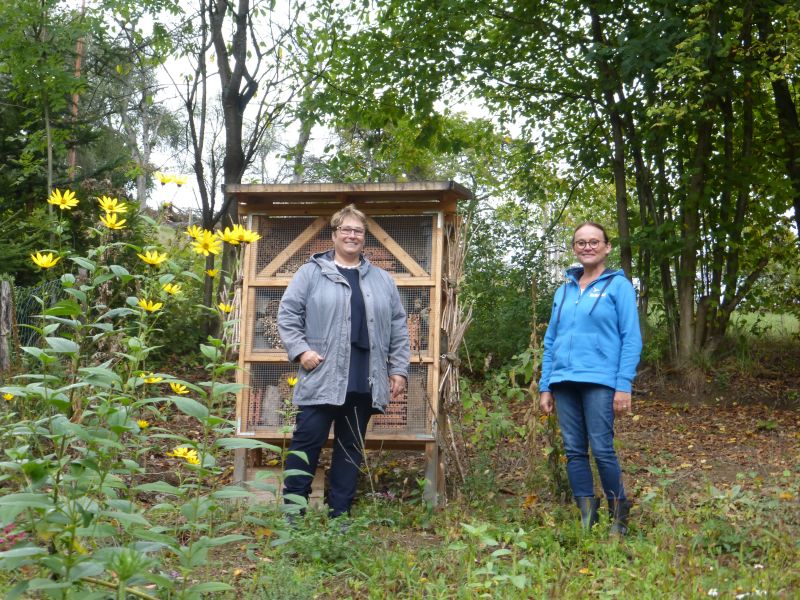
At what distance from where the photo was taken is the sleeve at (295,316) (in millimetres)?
4875

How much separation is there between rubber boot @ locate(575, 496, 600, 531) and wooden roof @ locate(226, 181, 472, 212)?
203 cm

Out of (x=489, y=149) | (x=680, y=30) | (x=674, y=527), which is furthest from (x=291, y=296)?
(x=489, y=149)

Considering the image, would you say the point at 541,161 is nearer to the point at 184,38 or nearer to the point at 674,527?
the point at 184,38

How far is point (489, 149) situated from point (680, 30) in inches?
190

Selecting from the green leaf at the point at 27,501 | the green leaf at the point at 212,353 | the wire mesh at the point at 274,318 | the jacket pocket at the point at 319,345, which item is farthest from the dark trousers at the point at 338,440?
the green leaf at the point at 27,501

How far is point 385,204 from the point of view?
19.2 feet

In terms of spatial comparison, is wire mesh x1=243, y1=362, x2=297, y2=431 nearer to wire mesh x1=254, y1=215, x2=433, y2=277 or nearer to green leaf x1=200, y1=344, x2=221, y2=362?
wire mesh x1=254, y1=215, x2=433, y2=277

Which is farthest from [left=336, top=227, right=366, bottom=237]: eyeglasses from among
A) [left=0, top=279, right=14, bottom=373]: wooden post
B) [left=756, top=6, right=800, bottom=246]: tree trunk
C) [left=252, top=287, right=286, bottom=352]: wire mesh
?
[left=756, top=6, right=800, bottom=246]: tree trunk

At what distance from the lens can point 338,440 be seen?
5012 mm

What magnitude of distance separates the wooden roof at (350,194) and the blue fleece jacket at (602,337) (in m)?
1.25

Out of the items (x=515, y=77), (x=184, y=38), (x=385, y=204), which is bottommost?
(x=385, y=204)

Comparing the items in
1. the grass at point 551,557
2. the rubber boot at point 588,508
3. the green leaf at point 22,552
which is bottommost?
the grass at point 551,557

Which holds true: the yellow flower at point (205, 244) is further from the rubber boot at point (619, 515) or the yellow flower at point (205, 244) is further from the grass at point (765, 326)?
the grass at point (765, 326)

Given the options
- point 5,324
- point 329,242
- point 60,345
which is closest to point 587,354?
point 329,242
